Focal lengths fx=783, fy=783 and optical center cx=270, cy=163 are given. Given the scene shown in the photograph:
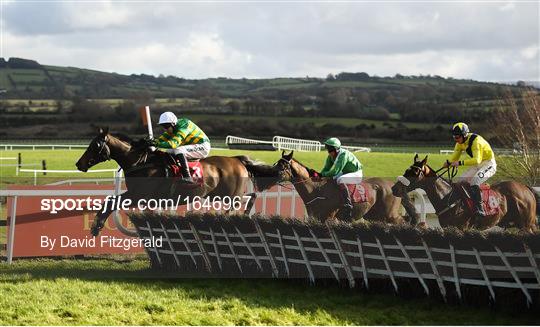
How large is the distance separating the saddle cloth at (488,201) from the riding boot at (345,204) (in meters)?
1.54

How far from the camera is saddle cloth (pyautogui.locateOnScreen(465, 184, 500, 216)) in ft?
33.6

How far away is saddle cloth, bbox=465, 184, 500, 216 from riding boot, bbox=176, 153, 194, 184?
143 inches

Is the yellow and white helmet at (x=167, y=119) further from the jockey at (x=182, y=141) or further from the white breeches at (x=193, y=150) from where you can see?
the white breeches at (x=193, y=150)

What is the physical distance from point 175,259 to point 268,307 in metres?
2.54

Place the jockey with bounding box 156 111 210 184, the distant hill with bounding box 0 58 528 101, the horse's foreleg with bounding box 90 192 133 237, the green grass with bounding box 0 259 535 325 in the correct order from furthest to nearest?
the distant hill with bounding box 0 58 528 101 < the jockey with bounding box 156 111 210 184 < the horse's foreleg with bounding box 90 192 133 237 < the green grass with bounding box 0 259 535 325

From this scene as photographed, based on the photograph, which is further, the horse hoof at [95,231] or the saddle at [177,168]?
the saddle at [177,168]

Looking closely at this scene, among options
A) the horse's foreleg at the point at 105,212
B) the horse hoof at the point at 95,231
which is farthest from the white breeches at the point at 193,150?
the horse hoof at the point at 95,231

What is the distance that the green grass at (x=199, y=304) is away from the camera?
7.21m

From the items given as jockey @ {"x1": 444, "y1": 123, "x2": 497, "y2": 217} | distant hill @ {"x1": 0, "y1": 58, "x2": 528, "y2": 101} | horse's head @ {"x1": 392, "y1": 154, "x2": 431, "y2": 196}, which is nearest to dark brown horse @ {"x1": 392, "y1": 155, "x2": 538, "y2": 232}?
horse's head @ {"x1": 392, "y1": 154, "x2": 431, "y2": 196}

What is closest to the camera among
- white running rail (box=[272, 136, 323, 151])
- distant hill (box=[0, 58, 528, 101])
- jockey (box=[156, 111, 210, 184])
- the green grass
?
the green grass

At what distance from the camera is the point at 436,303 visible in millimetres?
7840

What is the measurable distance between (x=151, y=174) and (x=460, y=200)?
405cm

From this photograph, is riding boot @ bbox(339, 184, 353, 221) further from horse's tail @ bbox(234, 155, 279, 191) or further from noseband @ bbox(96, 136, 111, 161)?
noseband @ bbox(96, 136, 111, 161)

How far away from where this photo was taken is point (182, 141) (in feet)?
33.3
